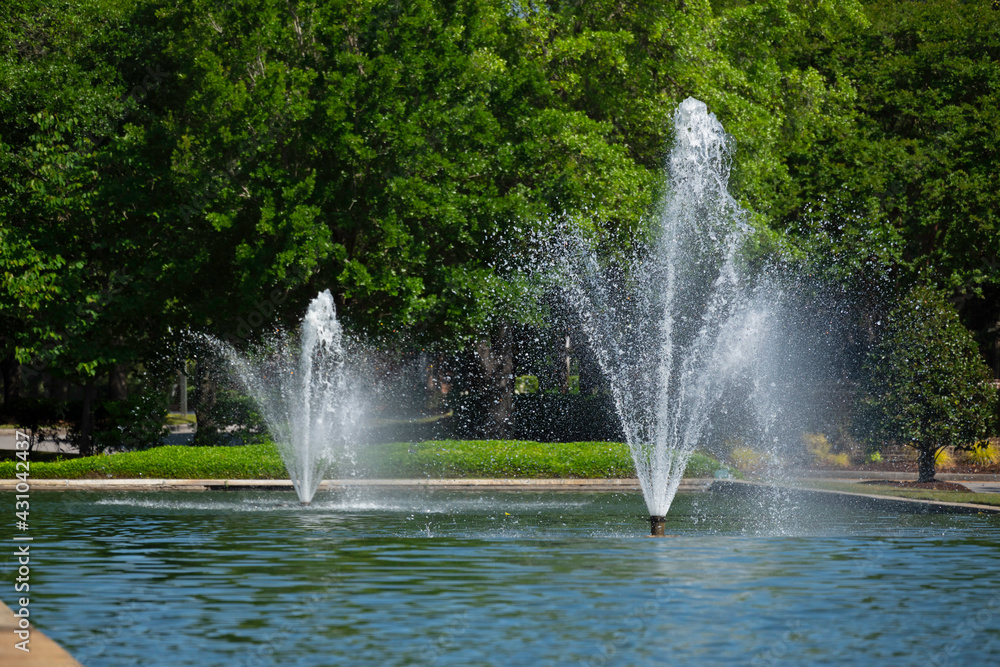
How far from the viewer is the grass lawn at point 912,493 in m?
23.6

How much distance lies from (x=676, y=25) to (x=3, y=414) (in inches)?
856

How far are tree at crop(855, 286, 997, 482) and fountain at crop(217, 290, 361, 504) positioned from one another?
41.4 feet

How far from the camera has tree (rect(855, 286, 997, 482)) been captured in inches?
1209

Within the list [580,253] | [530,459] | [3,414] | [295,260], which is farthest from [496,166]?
[3,414]

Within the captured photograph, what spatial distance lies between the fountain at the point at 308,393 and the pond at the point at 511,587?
21.9 feet

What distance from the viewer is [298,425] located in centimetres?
3002

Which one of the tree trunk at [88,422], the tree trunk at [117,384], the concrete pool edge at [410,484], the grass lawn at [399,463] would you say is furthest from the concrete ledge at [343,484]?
the tree trunk at [117,384]

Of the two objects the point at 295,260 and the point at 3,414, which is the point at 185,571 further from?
the point at 3,414

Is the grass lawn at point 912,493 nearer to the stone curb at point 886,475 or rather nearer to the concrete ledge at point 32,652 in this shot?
the stone curb at point 886,475

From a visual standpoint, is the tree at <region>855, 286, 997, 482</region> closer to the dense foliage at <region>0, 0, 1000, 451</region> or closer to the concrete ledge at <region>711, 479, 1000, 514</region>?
the concrete ledge at <region>711, 479, 1000, 514</region>

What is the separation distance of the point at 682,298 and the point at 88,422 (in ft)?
56.0
